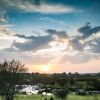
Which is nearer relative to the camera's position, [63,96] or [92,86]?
[63,96]

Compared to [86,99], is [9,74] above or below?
above

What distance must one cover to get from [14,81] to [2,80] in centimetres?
270

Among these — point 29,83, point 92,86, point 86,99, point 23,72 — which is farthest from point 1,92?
point 29,83

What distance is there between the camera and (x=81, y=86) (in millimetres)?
117562

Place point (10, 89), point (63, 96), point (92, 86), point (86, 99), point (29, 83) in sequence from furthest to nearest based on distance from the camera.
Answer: point (29, 83) → point (92, 86) → point (86, 99) → point (63, 96) → point (10, 89)

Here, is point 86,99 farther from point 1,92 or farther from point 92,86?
point 92,86

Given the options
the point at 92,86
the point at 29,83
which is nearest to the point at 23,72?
the point at 92,86

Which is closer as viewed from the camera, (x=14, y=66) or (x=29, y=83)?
(x=14, y=66)

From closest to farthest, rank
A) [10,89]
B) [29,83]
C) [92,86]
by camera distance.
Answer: [10,89]
[92,86]
[29,83]

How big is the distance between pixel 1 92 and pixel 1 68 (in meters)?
5.03

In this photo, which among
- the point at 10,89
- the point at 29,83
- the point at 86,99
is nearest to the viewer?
the point at 10,89

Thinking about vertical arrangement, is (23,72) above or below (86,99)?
above

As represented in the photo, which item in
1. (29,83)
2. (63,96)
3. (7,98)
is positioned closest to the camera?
(7,98)

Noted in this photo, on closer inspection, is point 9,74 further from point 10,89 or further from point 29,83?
point 29,83
